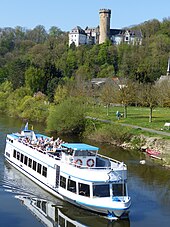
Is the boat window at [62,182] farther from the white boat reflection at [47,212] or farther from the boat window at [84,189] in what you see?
the boat window at [84,189]

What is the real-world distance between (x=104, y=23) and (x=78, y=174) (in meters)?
119

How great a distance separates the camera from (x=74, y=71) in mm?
104750

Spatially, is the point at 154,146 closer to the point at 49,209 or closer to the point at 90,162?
the point at 90,162

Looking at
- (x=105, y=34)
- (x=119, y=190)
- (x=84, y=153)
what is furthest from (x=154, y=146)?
(x=105, y=34)

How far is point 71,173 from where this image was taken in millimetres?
21562

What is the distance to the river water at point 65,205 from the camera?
19.9 m

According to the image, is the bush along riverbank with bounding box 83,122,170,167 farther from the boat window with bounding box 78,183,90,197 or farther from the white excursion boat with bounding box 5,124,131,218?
the boat window with bounding box 78,183,90,197

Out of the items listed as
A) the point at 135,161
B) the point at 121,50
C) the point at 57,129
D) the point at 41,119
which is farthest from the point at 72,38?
the point at 135,161

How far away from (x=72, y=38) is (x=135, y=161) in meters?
109

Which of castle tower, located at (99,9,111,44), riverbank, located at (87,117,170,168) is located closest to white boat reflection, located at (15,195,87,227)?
riverbank, located at (87,117,170,168)

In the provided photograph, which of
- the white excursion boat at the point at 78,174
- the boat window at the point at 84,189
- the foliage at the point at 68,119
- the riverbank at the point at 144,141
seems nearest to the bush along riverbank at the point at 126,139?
the riverbank at the point at 144,141

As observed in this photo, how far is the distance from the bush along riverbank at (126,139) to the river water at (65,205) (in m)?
7.48

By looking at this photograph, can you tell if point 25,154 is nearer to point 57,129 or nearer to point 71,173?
point 71,173

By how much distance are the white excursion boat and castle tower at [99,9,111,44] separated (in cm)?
10843
